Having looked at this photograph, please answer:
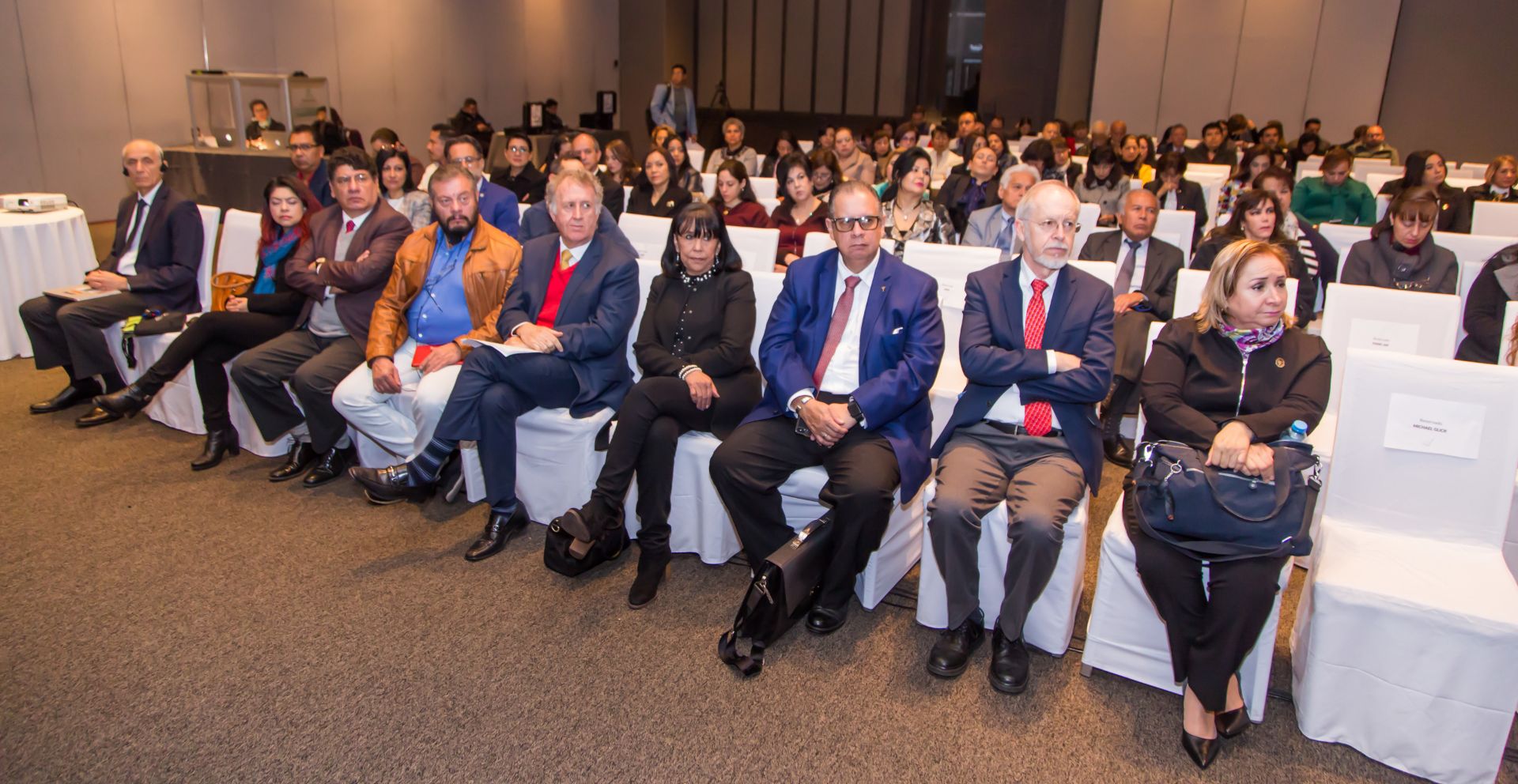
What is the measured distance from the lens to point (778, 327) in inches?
125

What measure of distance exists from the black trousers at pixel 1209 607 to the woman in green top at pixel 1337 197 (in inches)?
191

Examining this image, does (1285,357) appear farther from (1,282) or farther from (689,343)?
(1,282)

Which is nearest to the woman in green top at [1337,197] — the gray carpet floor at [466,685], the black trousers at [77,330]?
the gray carpet floor at [466,685]

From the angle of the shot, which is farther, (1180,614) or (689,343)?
(689,343)

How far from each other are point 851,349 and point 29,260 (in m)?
5.12

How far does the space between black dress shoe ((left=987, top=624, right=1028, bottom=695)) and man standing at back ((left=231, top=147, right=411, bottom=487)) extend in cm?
276

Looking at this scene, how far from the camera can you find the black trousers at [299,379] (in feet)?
12.6

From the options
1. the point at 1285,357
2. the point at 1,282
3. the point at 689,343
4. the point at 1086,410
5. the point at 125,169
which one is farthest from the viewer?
the point at 1,282

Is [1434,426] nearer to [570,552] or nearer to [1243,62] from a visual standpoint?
[570,552]

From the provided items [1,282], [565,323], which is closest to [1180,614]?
[565,323]

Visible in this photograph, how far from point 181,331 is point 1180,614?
13.9 feet

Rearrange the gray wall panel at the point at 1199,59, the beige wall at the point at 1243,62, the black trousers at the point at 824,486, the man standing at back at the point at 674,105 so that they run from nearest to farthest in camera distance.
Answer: the black trousers at the point at 824,486 → the man standing at back at the point at 674,105 → the beige wall at the point at 1243,62 → the gray wall panel at the point at 1199,59

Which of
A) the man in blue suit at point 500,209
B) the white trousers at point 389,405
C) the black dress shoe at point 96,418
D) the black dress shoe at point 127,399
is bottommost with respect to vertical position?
the black dress shoe at point 96,418

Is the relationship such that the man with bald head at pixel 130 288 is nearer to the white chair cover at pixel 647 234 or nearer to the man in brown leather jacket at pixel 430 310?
the man in brown leather jacket at pixel 430 310
